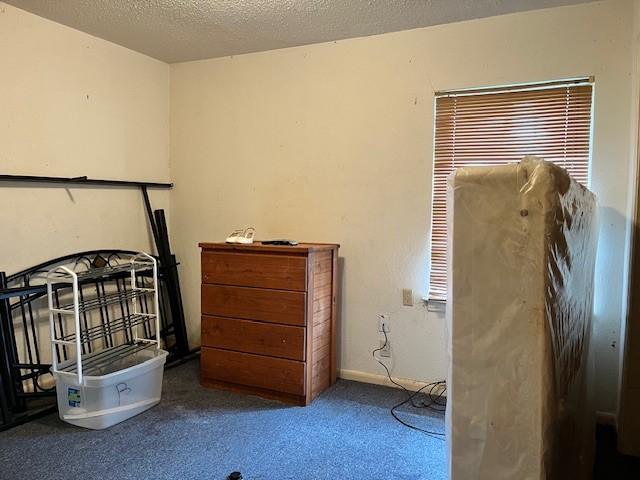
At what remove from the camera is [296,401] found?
2680 millimetres

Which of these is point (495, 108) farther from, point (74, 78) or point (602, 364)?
point (74, 78)

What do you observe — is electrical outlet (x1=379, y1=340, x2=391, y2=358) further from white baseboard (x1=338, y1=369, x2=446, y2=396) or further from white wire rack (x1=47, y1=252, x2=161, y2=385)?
white wire rack (x1=47, y1=252, x2=161, y2=385)

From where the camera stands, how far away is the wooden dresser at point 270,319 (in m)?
2.65

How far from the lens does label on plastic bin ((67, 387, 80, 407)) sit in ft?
7.61

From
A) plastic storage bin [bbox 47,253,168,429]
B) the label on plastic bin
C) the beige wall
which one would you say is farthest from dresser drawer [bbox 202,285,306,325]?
the beige wall

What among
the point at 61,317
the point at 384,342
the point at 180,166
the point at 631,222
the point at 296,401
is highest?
the point at 180,166

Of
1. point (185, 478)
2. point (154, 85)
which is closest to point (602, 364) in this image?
point (185, 478)

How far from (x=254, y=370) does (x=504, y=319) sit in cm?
206

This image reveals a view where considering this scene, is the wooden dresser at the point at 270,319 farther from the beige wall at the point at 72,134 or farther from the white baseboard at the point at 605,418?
the white baseboard at the point at 605,418

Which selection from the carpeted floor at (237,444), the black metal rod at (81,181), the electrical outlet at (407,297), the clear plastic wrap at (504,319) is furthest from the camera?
the electrical outlet at (407,297)

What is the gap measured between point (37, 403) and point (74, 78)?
1986mm

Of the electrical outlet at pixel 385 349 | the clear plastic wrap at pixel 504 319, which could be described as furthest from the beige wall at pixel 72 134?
the clear plastic wrap at pixel 504 319

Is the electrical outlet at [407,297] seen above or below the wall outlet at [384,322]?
above

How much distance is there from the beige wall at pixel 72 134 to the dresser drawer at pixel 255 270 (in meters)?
0.89
